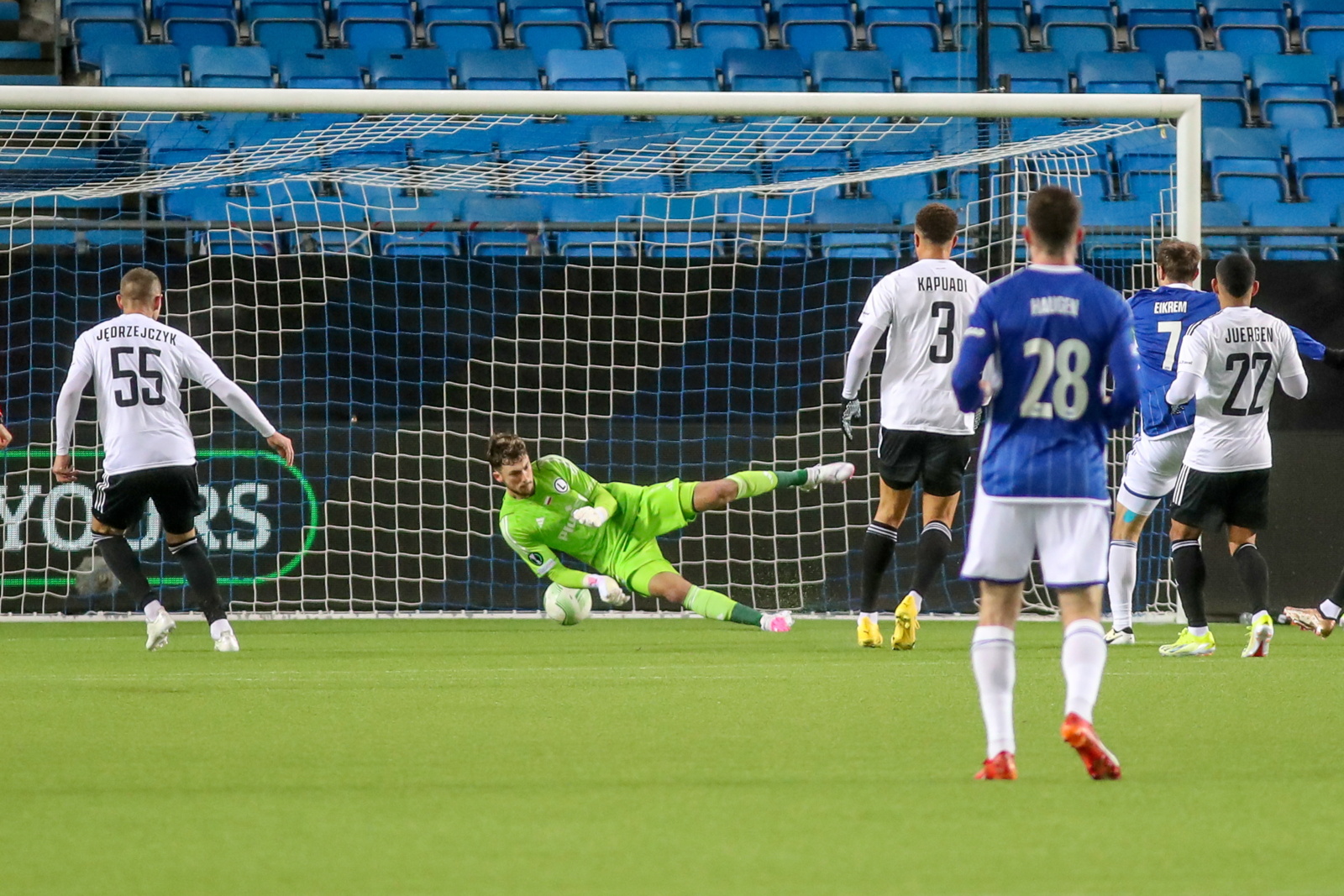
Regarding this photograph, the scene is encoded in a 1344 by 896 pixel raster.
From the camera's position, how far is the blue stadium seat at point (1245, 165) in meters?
14.1

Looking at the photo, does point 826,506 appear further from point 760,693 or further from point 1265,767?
point 1265,767

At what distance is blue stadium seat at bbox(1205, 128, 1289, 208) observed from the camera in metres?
14.1

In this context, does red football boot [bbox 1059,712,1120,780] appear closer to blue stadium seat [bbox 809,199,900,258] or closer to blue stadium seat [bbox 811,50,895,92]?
blue stadium seat [bbox 809,199,900,258]

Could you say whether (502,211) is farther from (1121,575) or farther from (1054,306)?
(1054,306)

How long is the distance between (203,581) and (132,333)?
1228 mm

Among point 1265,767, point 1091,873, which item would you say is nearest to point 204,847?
point 1091,873

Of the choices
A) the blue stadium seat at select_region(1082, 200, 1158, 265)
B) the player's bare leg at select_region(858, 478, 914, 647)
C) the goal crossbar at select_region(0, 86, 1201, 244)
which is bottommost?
the player's bare leg at select_region(858, 478, 914, 647)

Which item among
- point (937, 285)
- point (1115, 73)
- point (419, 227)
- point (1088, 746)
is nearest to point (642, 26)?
point (1115, 73)

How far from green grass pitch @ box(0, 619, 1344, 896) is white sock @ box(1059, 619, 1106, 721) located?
0.70 ft

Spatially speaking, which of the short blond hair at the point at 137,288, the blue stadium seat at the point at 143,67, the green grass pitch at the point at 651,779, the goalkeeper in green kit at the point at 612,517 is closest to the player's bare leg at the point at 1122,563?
the green grass pitch at the point at 651,779

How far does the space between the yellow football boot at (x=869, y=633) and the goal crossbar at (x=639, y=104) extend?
285cm

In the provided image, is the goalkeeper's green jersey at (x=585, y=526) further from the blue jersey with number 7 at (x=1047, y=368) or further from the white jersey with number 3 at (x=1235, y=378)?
the blue jersey with number 7 at (x=1047, y=368)

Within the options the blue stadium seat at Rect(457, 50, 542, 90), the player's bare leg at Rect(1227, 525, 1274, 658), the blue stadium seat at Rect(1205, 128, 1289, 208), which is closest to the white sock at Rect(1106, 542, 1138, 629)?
the player's bare leg at Rect(1227, 525, 1274, 658)

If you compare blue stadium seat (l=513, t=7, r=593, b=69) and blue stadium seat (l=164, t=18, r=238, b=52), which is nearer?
blue stadium seat (l=164, t=18, r=238, b=52)
